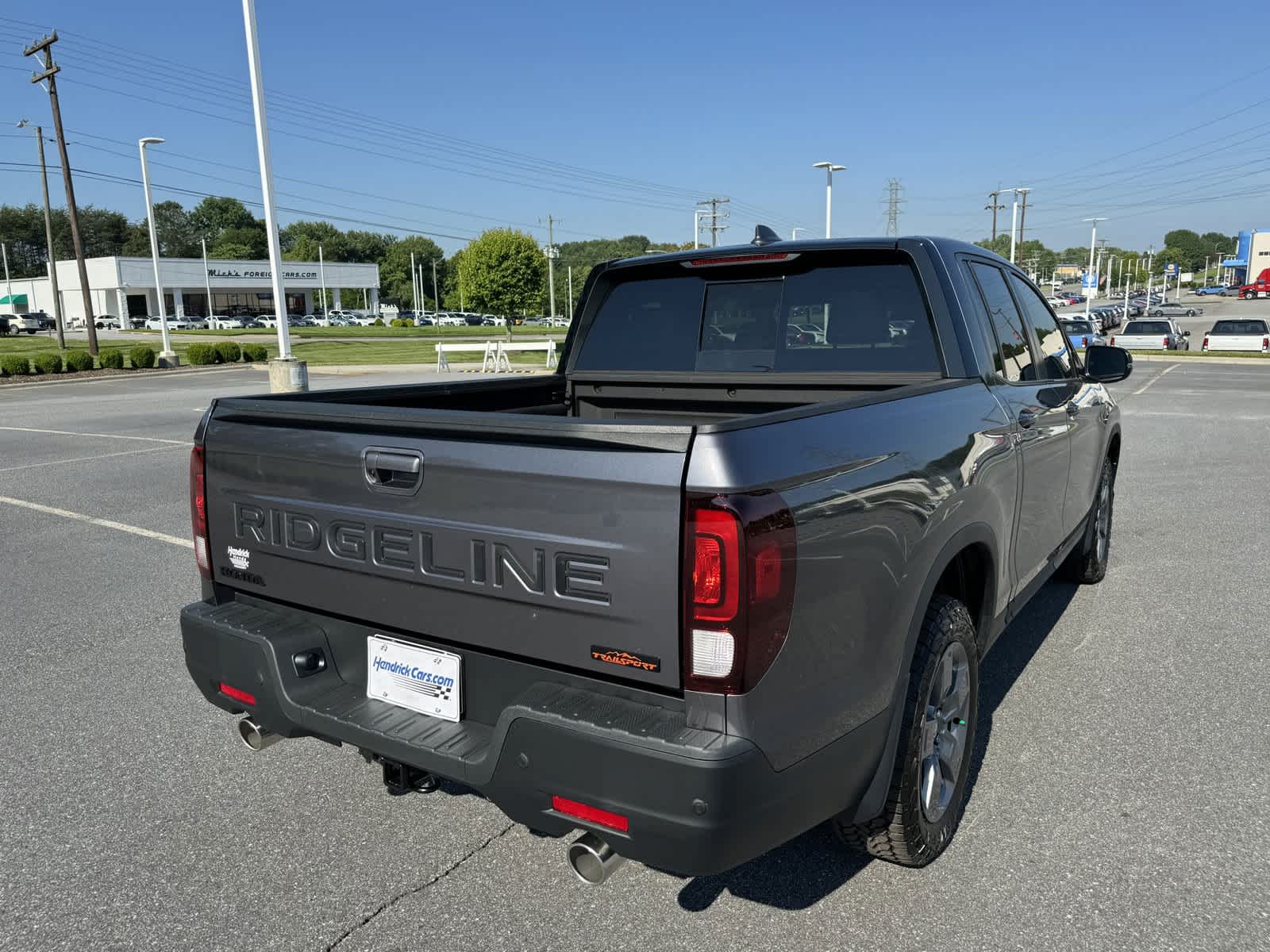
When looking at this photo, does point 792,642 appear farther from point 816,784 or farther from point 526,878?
point 526,878

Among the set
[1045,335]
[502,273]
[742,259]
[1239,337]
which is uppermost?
[502,273]

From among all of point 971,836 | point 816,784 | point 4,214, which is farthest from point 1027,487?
point 4,214

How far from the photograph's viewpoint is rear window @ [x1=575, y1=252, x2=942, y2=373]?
3.52 metres

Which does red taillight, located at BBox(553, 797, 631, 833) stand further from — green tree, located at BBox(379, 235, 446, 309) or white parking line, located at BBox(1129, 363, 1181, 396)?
green tree, located at BBox(379, 235, 446, 309)

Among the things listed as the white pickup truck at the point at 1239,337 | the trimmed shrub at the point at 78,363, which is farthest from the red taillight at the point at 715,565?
the white pickup truck at the point at 1239,337

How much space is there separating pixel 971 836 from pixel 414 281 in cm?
12815

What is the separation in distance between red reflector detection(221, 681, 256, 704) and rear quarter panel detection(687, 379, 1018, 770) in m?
1.49

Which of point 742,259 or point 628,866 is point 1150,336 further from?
point 628,866

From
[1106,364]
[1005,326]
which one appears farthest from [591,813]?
[1106,364]

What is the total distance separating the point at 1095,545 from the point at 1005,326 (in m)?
2.30

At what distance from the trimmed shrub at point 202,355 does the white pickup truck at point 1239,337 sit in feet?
116

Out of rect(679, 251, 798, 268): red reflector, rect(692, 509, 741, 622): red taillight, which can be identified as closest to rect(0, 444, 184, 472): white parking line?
rect(679, 251, 798, 268): red reflector

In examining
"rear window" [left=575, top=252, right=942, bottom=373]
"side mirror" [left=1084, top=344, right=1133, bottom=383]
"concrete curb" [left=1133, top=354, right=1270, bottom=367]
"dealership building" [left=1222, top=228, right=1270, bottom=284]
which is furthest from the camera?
"dealership building" [left=1222, top=228, right=1270, bottom=284]

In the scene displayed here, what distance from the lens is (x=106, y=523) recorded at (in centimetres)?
770
